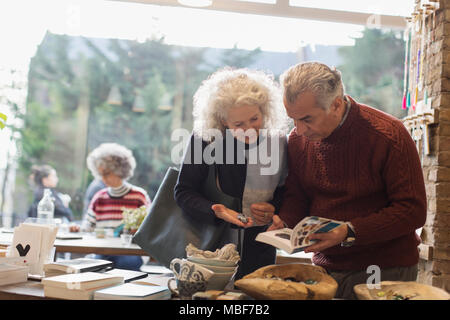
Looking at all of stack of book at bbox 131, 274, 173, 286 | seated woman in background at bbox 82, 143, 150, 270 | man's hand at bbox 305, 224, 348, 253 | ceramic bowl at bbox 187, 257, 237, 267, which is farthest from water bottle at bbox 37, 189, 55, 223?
man's hand at bbox 305, 224, 348, 253

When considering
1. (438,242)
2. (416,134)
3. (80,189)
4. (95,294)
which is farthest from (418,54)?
(80,189)

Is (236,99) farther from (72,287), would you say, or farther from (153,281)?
(72,287)

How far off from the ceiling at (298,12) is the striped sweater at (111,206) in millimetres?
1875

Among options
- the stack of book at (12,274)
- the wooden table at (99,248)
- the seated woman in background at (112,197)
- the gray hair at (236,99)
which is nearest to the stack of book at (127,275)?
the stack of book at (12,274)

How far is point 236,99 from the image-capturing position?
76.6 inches

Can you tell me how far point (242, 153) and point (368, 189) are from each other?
0.54 metres

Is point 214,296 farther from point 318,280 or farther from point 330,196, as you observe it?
point 330,196

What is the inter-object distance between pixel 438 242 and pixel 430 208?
20 cm

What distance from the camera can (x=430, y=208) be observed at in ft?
9.50

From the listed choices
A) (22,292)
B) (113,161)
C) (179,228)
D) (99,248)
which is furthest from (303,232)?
(113,161)

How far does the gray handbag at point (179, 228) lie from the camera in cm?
195

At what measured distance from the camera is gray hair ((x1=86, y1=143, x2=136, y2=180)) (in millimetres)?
4626

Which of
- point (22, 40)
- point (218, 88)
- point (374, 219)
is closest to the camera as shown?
point (374, 219)

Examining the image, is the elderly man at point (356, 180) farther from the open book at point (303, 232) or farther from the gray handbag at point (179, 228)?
the gray handbag at point (179, 228)
